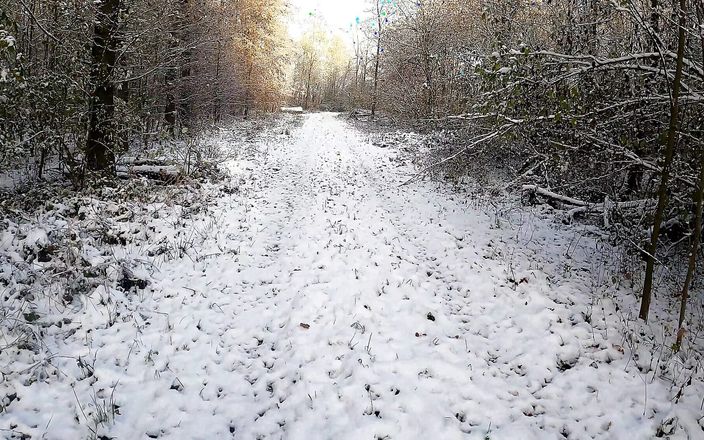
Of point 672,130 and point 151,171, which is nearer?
point 672,130

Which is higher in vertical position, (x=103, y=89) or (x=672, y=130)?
(x=103, y=89)

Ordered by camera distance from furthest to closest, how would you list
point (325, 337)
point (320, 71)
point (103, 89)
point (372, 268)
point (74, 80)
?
1. point (320, 71)
2. point (103, 89)
3. point (74, 80)
4. point (372, 268)
5. point (325, 337)

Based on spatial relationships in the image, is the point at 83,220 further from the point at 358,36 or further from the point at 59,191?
the point at 358,36

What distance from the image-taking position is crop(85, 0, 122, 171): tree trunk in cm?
908

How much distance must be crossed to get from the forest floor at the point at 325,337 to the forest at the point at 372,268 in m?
0.03

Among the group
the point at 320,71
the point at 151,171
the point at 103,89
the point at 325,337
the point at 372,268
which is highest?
the point at 320,71

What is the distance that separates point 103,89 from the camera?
9383 millimetres

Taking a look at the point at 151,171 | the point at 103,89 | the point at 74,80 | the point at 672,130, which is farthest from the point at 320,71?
the point at 672,130

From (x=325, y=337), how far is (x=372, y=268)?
209 cm

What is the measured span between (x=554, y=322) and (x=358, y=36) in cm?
6057

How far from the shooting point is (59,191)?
870 centimetres

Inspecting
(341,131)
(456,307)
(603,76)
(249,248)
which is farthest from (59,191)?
(341,131)

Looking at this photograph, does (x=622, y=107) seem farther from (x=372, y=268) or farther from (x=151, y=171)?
(x=151, y=171)

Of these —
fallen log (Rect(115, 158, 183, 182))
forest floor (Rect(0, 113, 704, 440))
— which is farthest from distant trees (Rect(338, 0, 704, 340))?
fallen log (Rect(115, 158, 183, 182))
